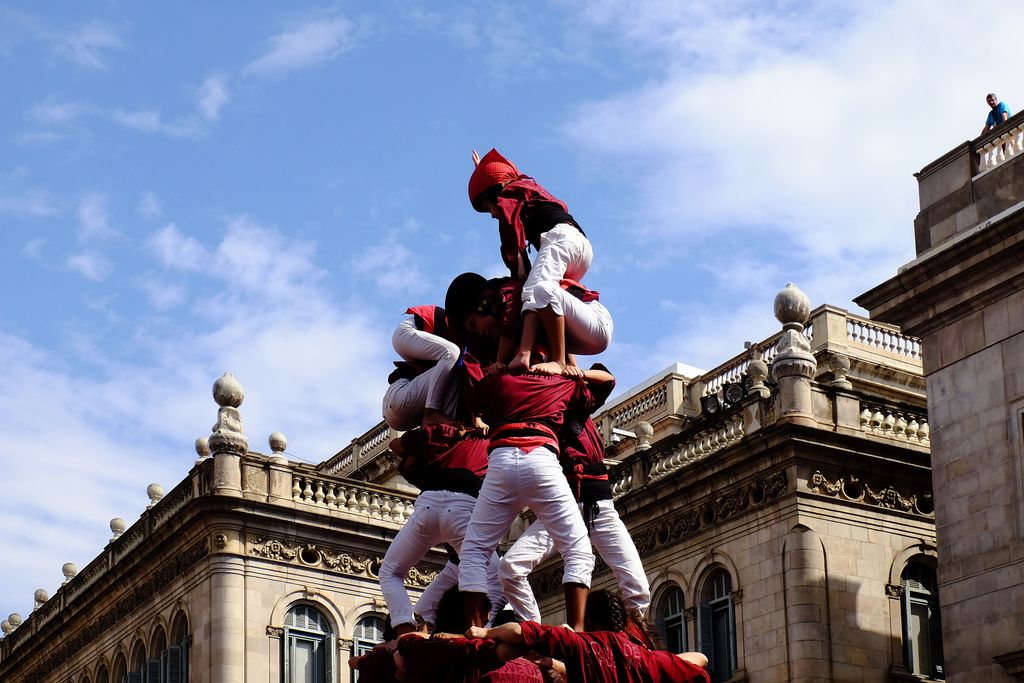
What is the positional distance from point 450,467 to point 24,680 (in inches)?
1294

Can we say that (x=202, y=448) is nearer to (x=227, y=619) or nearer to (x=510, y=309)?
(x=227, y=619)

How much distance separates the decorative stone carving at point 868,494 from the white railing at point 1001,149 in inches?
221

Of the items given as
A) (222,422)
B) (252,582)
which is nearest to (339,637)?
(252,582)

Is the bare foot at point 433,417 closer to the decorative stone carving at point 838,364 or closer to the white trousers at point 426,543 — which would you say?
the white trousers at point 426,543

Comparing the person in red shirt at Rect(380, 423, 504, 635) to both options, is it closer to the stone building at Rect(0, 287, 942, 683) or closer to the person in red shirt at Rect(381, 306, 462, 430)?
the person in red shirt at Rect(381, 306, 462, 430)

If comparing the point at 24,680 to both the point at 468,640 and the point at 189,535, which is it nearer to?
the point at 189,535

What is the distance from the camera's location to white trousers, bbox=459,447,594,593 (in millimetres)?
13320

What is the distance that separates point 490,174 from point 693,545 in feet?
65.1

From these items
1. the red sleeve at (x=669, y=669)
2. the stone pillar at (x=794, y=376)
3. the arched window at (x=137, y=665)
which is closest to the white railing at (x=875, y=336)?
the stone pillar at (x=794, y=376)

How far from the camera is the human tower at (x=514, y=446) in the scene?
13305 mm

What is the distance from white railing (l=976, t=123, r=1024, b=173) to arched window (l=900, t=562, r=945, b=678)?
687 centimetres

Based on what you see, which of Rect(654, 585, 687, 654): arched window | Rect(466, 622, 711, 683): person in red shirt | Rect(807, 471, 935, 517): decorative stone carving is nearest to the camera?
Rect(466, 622, 711, 683): person in red shirt

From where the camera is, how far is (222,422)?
37719 millimetres

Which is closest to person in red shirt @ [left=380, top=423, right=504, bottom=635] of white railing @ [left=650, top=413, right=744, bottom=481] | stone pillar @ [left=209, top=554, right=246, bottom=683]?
white railing @ [left=650, top=413, right=744, bottom=481]
